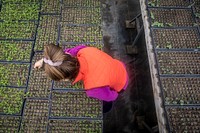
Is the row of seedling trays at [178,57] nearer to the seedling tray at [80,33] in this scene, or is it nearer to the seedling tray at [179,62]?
the seedling tray at [179,62]

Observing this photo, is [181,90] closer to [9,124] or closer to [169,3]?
[169,3]

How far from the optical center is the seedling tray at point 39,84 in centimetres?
397

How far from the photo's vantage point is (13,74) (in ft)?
13.7

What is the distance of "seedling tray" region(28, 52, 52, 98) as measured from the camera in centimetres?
397

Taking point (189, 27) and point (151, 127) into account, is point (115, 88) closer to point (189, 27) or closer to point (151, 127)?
point (151, 127)

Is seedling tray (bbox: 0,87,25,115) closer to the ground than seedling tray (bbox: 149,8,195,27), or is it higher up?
closer to the ground

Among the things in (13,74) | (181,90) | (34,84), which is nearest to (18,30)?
(13,74)

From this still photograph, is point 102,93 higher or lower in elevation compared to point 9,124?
higher

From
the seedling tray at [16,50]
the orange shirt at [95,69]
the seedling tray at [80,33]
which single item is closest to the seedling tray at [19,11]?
the seedling tray at [16,50]

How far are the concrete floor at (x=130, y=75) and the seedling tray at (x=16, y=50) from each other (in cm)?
189

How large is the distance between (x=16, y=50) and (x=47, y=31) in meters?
0.76

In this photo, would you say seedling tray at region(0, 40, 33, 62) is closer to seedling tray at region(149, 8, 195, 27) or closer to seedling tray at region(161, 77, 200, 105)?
seedling tray at region(149, 8, 195, 27)

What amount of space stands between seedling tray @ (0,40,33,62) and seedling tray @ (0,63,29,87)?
14cm

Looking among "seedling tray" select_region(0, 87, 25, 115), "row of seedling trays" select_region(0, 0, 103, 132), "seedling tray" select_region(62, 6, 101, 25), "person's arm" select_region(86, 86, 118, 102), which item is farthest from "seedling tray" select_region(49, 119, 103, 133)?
"seedling tray" select_region(62, 6, 101, 25)
